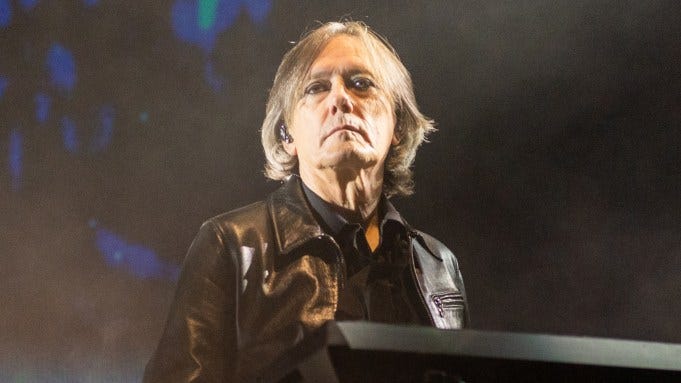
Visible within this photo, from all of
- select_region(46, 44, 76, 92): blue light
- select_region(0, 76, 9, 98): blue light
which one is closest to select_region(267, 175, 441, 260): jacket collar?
select_region(46, 44, 76, 92): blue light

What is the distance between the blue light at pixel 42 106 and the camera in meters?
2.05

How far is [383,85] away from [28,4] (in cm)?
98

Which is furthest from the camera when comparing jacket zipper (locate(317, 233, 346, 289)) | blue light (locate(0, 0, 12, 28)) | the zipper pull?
blue light (locate(0, 0, 12, 28))

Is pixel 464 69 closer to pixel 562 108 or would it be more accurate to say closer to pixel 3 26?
pixel 562 108

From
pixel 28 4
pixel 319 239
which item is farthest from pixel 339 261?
pixel 28 4

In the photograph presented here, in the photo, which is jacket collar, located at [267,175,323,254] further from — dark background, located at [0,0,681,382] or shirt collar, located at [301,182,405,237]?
dark background, located at [0,0,681,382]

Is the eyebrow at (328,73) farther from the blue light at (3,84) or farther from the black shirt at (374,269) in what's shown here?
the blue light at (3,84)

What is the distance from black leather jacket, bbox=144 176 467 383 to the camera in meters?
1.65

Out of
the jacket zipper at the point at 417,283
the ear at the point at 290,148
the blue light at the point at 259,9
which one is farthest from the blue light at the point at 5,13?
the jacket zipper at the point at 417,283

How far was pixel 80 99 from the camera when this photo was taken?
6.82ft

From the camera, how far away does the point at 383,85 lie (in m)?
2.11

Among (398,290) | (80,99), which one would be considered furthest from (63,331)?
(398,290)

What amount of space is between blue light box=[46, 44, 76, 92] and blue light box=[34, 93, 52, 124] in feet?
0.14

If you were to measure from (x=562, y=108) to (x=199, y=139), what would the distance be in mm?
1127
